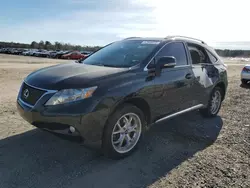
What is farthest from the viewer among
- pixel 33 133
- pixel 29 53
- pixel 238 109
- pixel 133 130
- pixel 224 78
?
pixel 29 53

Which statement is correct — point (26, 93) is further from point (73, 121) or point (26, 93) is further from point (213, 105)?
point (213, 105)

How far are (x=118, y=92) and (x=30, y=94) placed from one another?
4.05ft

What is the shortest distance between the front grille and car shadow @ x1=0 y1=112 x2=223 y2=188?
0.82m

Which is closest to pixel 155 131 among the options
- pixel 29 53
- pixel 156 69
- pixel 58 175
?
pixel 156 69

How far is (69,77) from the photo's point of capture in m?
3.32

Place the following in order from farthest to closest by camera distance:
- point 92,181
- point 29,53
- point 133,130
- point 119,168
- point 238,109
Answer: point 29,53 → point 238,109 → point 133,130 → point 119,168 → point 92,181

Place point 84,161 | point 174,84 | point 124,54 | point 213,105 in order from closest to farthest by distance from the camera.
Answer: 1. point 84,161
2. point 174,84
3. point 124,54
4. point 213,105

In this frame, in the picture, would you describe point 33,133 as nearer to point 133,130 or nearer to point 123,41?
point 133,130

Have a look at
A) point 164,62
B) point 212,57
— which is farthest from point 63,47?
point 164,62

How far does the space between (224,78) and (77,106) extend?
4.22 meters

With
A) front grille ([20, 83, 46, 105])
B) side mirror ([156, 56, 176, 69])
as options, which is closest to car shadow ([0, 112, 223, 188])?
front grille ([20, 83, 46, 105])

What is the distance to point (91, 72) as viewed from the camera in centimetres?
350

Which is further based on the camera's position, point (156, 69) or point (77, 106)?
point (156, 69)

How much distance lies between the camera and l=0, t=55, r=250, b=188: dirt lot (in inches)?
119
